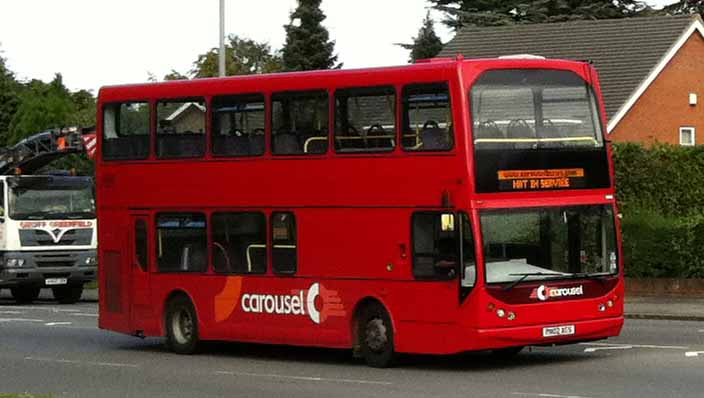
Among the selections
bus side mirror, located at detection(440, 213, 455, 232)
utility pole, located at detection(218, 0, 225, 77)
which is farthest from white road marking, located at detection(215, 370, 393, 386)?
utility pole, located at detection(218, 0, 225, 77)

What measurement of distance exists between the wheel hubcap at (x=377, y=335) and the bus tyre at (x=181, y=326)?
3829mm

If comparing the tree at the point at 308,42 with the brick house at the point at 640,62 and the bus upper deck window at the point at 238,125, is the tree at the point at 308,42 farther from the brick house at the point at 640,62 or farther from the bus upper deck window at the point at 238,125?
the bus upper deck window at the point at 238,125

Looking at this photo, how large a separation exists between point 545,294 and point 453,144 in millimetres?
2027

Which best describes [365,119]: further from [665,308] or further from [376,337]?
[665,308]

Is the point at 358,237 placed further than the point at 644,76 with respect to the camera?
No

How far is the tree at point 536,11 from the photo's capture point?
67375 millimetres

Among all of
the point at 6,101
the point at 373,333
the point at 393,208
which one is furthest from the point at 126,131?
the point at 6,101

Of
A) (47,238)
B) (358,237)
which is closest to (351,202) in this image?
(358,237)

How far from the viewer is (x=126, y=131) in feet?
85.6

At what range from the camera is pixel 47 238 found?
132ft

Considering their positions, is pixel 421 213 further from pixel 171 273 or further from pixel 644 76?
pixel 644 76

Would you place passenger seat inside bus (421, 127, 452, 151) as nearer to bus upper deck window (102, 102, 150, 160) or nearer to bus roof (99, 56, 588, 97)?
bus roof (99, 56, 588, 97)

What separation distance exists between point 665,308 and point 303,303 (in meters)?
11.6

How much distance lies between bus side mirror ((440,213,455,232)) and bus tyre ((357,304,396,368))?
55.1 inches
